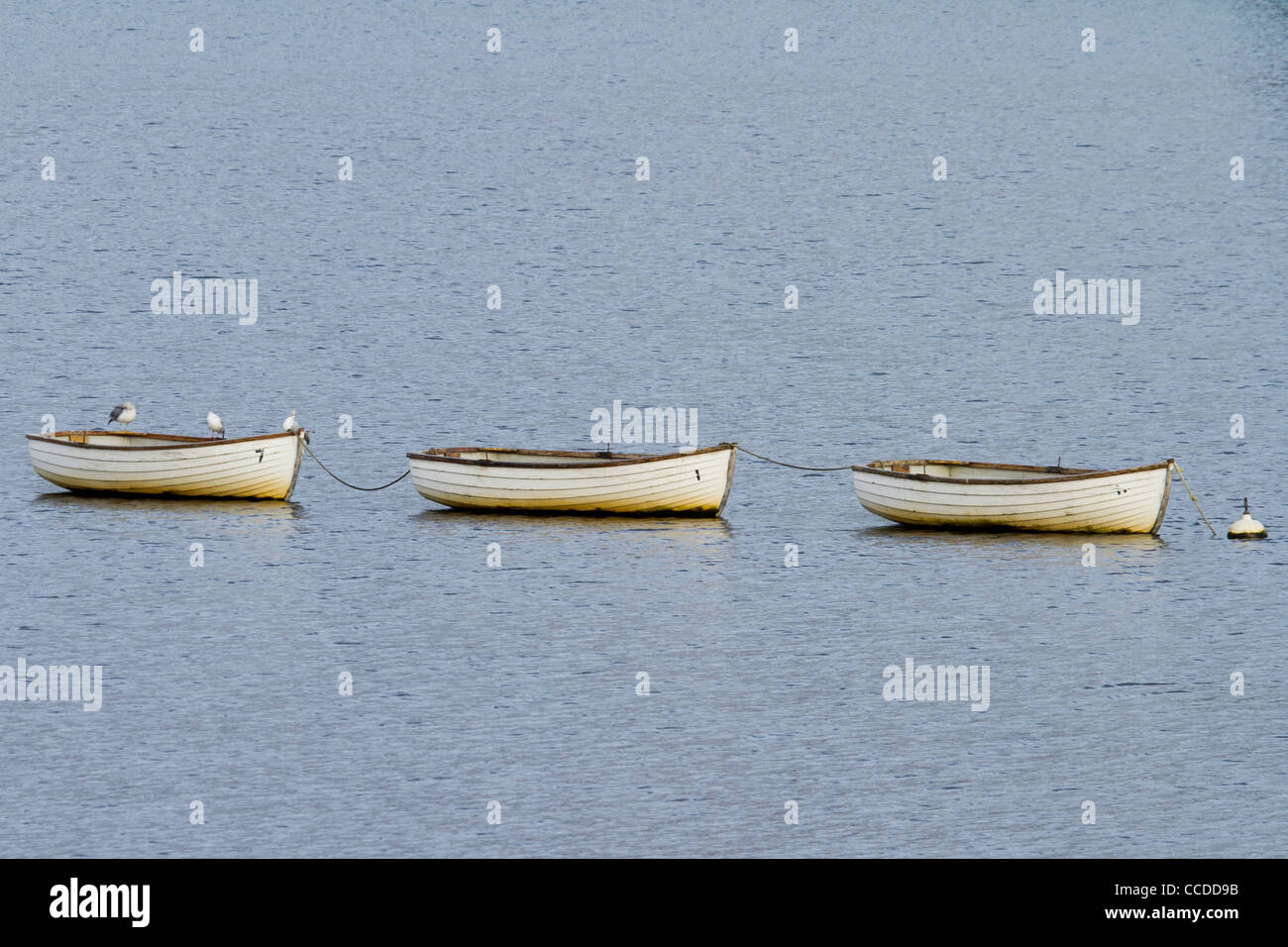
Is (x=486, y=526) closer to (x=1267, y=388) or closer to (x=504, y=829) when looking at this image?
(x=504, y=829)

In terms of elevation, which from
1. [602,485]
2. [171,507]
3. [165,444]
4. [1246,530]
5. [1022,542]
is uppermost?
[165,444]

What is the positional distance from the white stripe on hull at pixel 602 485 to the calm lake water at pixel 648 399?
0.71 m

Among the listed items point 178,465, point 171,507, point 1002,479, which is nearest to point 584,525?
point 1002,479

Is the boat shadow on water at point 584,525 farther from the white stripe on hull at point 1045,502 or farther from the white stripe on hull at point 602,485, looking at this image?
the white stripe on hull at point 1045,502

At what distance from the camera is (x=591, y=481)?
51.1 metres

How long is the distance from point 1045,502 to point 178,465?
21.7 metres

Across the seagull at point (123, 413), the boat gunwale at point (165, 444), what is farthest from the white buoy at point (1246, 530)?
the seagull at point (123, 413)

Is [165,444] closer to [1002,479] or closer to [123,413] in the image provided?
[123,413]

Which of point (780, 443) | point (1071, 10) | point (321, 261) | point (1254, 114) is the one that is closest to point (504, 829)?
point (780, 443)

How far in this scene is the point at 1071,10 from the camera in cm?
15350

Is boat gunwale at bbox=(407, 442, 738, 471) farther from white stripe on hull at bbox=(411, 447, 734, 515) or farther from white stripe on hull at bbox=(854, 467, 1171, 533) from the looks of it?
white stripe on hull at bbox=(854, 467, 1171, 533)

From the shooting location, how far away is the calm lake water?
3209cm

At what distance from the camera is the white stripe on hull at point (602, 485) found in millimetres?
51000

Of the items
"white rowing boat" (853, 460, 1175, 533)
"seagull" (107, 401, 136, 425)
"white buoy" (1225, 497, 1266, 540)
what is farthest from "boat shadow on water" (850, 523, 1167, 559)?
"seagull" (107, 401, 136, 425)
